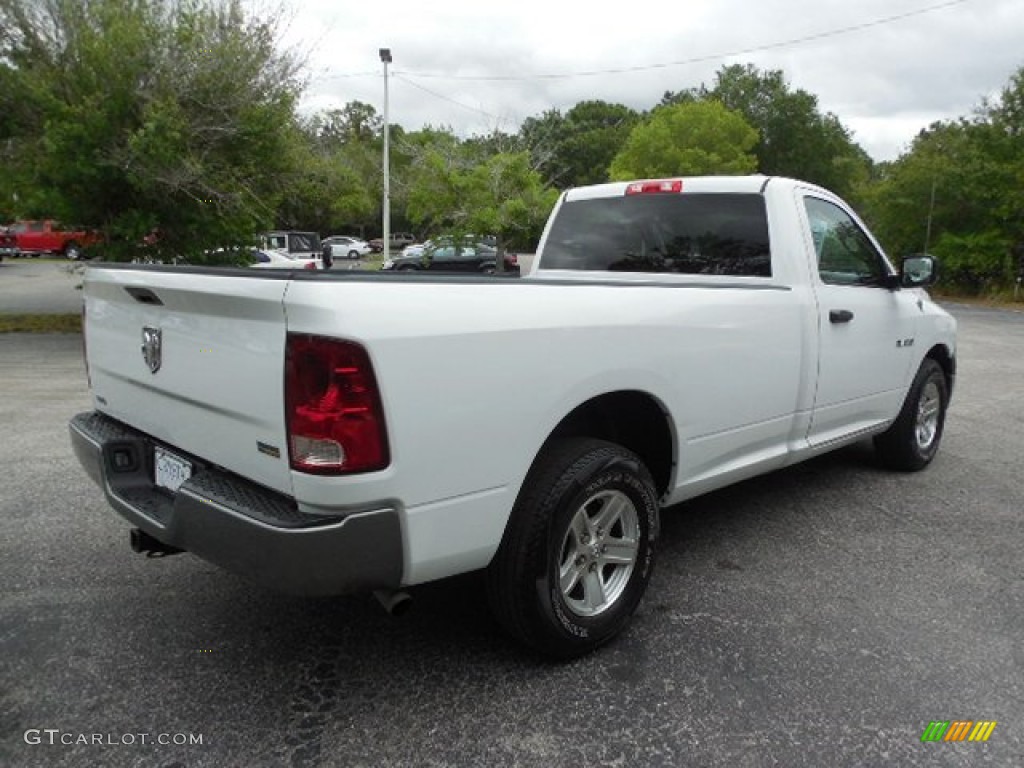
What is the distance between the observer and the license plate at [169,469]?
8.73 ft

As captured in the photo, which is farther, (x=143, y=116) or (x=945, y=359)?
(x=143, y=116)

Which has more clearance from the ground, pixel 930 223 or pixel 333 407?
pixel 930 223

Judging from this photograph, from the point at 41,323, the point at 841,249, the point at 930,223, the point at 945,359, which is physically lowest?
the point at 41,323

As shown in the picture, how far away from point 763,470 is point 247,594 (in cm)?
248

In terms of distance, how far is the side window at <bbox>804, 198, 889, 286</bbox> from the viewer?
4.14 metres

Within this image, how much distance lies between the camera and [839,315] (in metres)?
4.03

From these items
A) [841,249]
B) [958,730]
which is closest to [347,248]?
[841,249]

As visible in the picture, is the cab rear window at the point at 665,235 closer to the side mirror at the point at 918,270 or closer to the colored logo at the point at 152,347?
the side mirror at the point at 918,270

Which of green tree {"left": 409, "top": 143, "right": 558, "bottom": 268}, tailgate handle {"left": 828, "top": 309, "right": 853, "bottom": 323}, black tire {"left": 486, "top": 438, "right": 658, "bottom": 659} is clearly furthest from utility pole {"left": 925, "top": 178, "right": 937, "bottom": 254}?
black tire {"left": 486, "top": 438, "right": 658, "bottom": 659}

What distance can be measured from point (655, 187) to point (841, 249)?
111 cm

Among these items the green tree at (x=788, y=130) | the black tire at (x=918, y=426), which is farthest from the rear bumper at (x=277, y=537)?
the green tree at (x=788, y=130)

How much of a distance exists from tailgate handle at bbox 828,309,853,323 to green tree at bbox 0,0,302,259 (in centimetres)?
970

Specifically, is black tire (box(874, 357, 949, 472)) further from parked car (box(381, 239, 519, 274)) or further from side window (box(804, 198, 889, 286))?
parked car (box(381, 239, 519, 274))

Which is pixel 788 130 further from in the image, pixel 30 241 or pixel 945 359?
pixel 945 359
